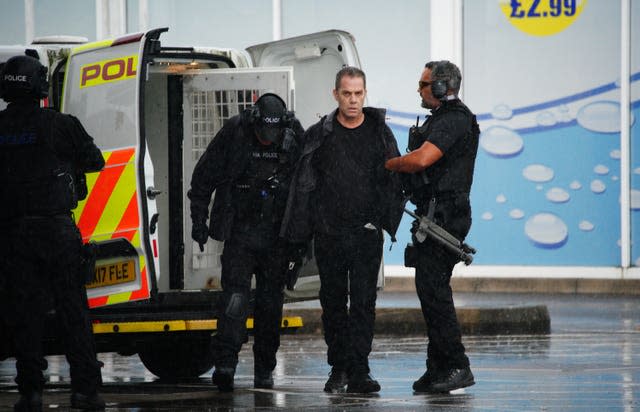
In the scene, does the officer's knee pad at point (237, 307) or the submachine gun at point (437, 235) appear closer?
the submachine gun at point (437, 235)

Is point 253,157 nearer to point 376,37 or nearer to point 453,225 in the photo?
point 453,225

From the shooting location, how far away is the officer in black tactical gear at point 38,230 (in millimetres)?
8680

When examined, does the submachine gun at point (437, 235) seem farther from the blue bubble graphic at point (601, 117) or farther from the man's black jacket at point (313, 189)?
the blue bubble graphic at point (601, 117)

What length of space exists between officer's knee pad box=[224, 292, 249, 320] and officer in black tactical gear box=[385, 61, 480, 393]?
1.06 metres

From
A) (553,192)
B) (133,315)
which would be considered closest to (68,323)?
(133,315)

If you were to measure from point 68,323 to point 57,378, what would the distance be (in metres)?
2.83

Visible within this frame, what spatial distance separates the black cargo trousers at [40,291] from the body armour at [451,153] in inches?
80.9

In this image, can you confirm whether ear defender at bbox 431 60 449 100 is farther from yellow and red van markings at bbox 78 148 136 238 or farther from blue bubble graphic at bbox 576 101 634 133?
blue bubble graphic at bbox 576 101 634 133

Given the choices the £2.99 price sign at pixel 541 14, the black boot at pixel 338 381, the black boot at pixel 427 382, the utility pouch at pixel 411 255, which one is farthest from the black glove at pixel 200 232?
the £2.99 price sign at pixel 541 14

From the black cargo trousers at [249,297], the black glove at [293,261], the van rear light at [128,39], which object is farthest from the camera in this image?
the black glove at [293,261]

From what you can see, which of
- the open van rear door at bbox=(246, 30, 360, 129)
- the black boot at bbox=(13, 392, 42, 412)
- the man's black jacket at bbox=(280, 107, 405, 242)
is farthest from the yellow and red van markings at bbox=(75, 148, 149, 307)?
the open van rear door at bbox=(246, 30, 360, 129)

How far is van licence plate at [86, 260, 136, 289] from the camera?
986 cm

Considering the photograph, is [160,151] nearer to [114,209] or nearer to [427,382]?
[114,209]

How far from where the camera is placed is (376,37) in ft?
62.7
